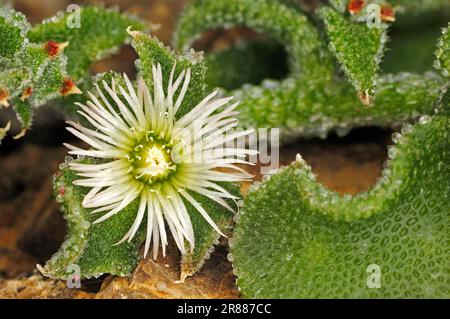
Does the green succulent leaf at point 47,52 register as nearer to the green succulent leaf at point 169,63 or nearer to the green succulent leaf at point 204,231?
the green succulent leaf at point 169,63

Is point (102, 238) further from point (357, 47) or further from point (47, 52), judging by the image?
point (357, 47)

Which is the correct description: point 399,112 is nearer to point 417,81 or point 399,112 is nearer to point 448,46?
point 417,81

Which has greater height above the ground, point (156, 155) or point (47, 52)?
point (47, 52)

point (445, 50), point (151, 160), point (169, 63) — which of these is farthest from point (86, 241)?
point (445, 50)

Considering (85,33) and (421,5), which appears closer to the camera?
(85,33)

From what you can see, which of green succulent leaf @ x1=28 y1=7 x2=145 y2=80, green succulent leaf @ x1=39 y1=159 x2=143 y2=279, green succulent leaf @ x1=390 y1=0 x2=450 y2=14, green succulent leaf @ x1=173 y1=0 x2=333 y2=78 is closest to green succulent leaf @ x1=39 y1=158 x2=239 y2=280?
green succulent leaf @ x1=39 y1=159 x2=143 y2=279

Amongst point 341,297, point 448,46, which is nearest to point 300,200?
point 341,297
